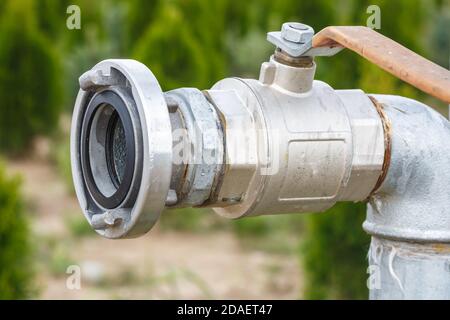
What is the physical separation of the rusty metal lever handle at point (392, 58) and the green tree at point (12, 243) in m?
2.45

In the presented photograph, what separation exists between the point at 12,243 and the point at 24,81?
395cm

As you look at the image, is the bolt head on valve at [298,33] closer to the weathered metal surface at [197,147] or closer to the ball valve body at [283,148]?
the ball valve body at [283,148]

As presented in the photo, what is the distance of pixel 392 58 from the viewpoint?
139 cm

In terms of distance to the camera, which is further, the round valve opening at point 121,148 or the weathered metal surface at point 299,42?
the weathered metal surface at point 299,42

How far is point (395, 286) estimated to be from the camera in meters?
1.50

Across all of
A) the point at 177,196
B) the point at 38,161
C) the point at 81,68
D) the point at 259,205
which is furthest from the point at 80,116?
the point at 81,68

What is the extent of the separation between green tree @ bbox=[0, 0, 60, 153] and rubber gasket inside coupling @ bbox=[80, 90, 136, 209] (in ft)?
19.6

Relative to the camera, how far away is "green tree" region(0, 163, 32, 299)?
3.63 metres

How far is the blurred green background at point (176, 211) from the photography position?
4.20 metres

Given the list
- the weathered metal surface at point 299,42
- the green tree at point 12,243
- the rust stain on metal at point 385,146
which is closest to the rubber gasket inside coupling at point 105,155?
the weathered metal surface at point 299,42

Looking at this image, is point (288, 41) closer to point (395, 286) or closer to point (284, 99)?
point (284, 99)
